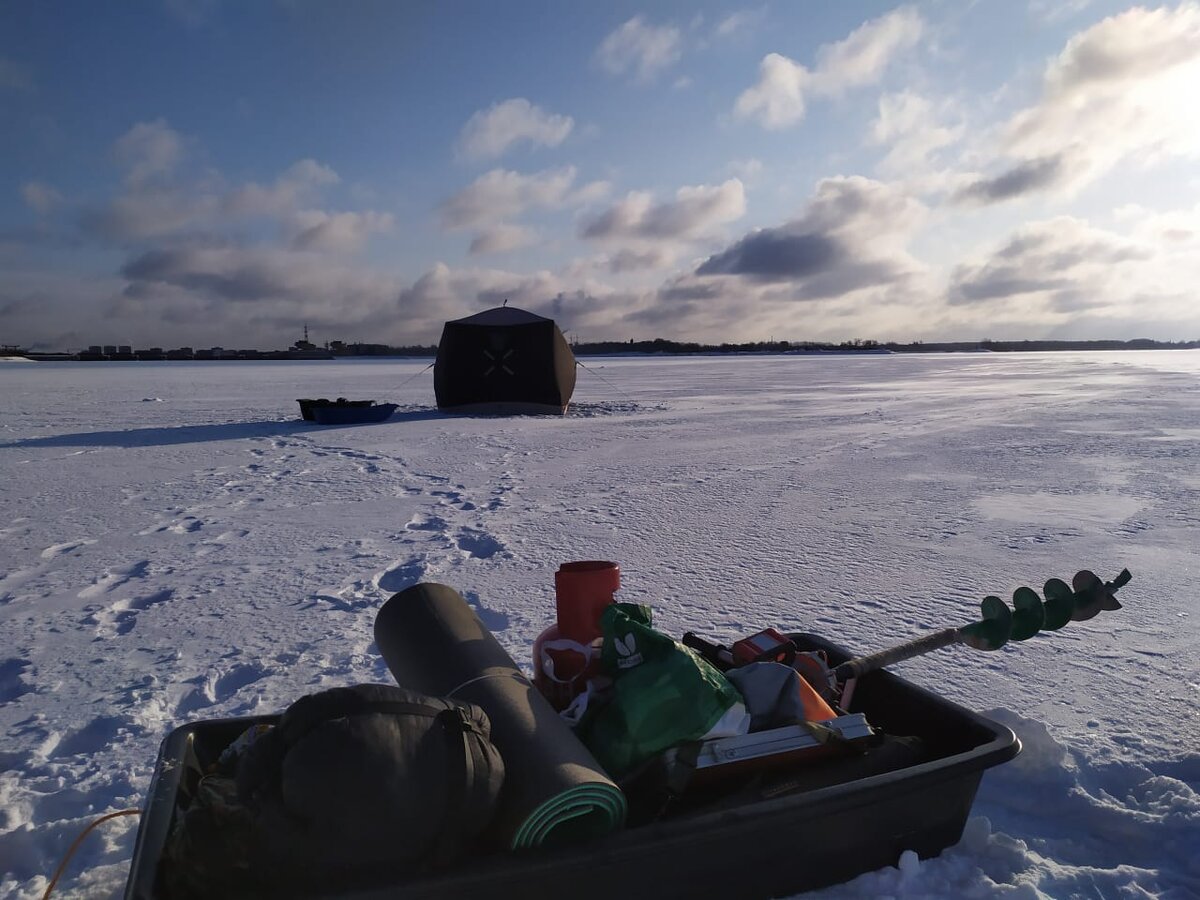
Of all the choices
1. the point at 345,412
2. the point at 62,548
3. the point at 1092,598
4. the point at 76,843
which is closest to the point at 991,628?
the point at 1092,598

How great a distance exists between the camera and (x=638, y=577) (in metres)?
3.75

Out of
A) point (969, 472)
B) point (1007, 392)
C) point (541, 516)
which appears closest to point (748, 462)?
point (969, 472)

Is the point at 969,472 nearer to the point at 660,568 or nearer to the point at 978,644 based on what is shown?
the point at 660,568

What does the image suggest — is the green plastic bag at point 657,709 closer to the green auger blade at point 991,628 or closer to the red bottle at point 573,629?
the red bottle at point 573,629

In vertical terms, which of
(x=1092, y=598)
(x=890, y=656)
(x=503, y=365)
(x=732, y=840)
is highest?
(x=503, y=365)

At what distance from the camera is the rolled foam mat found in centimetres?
137

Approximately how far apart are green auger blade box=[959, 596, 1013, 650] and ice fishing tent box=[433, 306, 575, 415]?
1034cm

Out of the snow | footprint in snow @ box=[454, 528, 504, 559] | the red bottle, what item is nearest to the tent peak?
the snow

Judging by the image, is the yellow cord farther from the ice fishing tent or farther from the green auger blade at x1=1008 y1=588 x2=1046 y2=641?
the ice fishing tent

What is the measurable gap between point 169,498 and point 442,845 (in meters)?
5.36

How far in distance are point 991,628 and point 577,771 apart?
133cm

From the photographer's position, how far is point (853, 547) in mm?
4266

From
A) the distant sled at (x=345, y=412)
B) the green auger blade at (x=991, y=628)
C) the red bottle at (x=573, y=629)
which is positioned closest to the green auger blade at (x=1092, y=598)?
the green auger blade at (x=991, y=628)

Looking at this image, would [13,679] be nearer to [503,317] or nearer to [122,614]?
[122,614]
